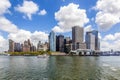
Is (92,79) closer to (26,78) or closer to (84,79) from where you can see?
(84,79)

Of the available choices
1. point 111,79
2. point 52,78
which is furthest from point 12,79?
point 111,79

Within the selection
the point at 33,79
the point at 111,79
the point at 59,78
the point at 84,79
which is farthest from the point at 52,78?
the point at 111,79

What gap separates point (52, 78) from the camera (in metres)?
64.7

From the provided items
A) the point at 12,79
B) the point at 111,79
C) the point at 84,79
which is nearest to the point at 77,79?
the point at 84,79

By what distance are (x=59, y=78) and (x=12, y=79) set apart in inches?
610

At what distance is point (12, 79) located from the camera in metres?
62.7

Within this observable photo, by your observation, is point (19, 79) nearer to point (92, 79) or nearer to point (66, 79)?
point (66, 79)

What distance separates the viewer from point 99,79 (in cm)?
6438

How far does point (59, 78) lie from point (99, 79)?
13462mm

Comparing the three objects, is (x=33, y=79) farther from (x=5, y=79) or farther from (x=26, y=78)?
(x=5, y=79)

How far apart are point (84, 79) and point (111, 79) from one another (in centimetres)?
952

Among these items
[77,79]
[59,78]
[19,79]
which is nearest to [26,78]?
[19,79]

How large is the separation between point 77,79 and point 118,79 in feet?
45.5

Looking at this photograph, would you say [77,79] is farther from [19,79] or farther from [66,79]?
[19,79]
